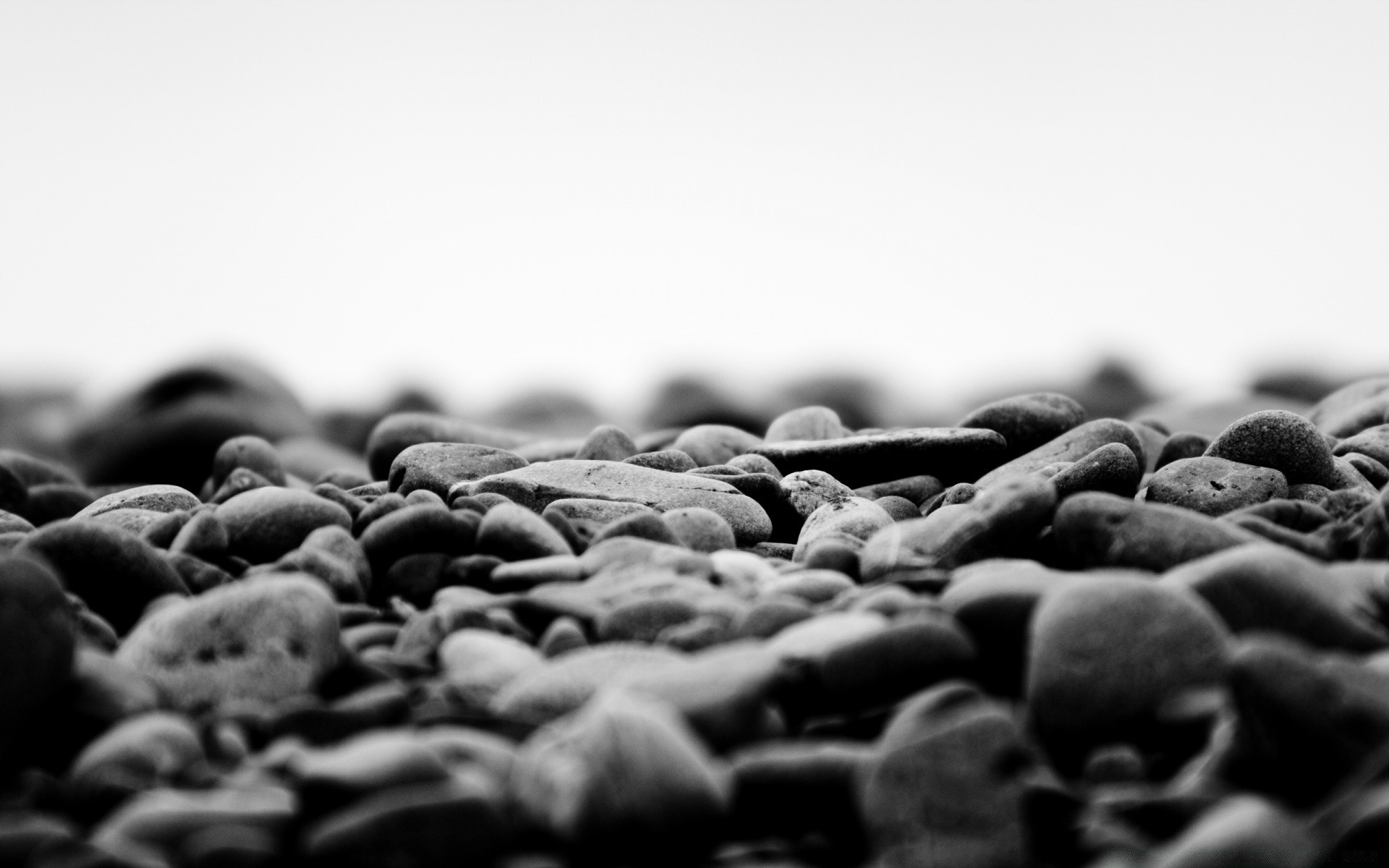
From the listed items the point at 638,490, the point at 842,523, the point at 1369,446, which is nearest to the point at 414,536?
the point at 638,490

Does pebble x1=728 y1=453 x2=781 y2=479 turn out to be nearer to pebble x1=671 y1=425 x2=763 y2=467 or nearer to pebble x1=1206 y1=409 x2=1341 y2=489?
pebble x1=671 y1=425 x2=763 y2=467

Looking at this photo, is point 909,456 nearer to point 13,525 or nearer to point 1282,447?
point 1282,447

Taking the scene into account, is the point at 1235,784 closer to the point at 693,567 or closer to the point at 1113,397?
the point at 693,567

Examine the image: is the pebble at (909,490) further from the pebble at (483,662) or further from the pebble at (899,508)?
the pebble at (483,662)

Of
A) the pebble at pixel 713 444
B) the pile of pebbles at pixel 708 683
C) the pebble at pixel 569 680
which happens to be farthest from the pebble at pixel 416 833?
the pebble at pixel 713 444

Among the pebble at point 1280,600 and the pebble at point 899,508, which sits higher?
the pebble at point 1280,600

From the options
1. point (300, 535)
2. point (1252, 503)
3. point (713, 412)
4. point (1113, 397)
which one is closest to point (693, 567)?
point (300, 535)
